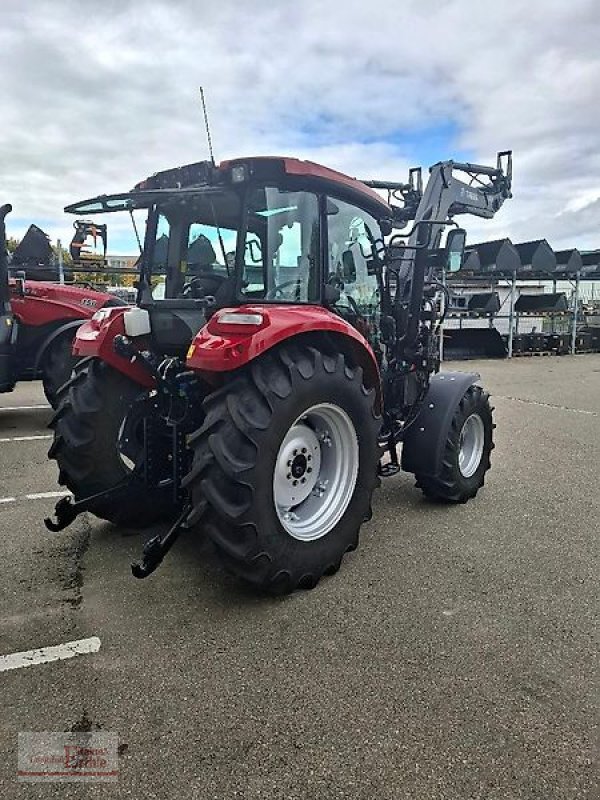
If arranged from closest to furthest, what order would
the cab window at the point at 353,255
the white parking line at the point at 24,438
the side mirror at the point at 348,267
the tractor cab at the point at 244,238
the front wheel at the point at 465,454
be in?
1. the tractor cab at the point at 244,238
2. the cab window at the point at 353,255
3. the side mirror at the point at 348,267
4. the front wheel at the point at 465,454
5. the white parking line at the point at 24,438

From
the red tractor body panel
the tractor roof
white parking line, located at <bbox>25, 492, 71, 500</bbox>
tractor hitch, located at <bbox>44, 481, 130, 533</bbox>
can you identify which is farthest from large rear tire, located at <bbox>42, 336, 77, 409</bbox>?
tractor hitch, located at <bbox>44, 481, 130, 533</bbox>

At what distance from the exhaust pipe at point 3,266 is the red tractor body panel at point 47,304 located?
1.12ft

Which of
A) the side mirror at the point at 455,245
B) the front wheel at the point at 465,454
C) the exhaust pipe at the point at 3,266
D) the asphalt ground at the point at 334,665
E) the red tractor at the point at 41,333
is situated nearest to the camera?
the asphalt ground at the point at 334,665

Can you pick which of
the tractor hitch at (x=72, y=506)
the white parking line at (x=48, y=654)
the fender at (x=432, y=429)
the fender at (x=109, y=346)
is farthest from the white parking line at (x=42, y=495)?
the fender at (x=432, y=429)

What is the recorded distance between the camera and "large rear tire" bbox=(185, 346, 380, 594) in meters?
2.77

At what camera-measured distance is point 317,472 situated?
11.5 ft

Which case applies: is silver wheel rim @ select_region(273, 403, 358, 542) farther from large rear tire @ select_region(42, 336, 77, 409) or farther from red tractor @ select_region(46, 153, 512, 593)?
large rear tire @ select_region(42, 336, 77, 409)

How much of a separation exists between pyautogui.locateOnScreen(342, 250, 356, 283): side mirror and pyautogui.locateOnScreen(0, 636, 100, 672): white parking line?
2.48 meters

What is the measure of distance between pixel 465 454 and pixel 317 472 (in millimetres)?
1797

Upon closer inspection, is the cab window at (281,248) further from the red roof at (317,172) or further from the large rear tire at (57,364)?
the large rear tire at (57,364)

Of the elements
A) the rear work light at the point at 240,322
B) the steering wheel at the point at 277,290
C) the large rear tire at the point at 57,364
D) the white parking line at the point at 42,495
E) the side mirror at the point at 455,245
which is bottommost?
the white parking line at the point at 42,495

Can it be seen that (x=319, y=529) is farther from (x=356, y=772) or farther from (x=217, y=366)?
(x=356, y=772)

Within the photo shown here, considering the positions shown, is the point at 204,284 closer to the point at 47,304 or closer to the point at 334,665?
the point at 334,665

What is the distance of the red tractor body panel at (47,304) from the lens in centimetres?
736
